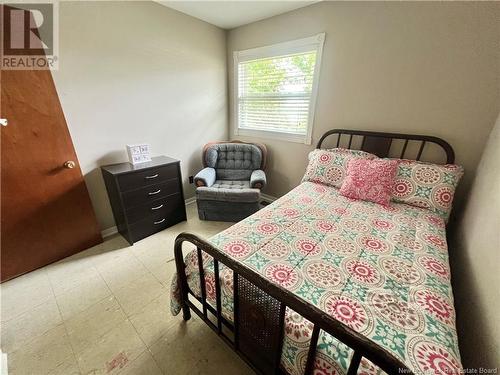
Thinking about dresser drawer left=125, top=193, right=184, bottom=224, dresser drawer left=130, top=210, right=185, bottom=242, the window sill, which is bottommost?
dresser drawer left=130, top=210, right=185, bottom=242

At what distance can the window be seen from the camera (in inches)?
91.8

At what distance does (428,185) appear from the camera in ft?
5.36

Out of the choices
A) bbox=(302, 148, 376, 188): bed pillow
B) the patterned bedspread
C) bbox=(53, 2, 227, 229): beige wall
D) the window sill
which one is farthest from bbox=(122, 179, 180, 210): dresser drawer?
bbox=(302, 148, 376, 188): bed pillow

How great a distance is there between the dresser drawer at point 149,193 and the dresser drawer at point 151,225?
0.74 feet

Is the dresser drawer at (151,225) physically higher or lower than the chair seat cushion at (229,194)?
lower

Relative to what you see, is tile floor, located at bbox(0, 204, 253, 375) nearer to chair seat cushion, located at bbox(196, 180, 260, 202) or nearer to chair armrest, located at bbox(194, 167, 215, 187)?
chair seat cushion, located at bbox(196, 180, 260, 202)

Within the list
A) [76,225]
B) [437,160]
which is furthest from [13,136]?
[437,160]

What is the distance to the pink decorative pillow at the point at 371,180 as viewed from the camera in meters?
1.71

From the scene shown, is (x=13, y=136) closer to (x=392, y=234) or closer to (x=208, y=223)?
(x=208, y=223)

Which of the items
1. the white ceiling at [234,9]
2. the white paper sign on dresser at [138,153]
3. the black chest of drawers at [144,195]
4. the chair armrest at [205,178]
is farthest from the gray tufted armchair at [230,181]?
the white ceiling at [234,9]

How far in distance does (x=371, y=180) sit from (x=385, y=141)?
542 millimetres

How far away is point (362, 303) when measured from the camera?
855 mm

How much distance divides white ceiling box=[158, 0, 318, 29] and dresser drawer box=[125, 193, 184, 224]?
2084 mm

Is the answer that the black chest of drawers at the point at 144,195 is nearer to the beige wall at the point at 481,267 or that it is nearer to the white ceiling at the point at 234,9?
the white ceiling at the point at 234,9
